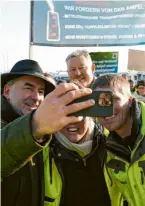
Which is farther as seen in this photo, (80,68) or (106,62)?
(106,62)

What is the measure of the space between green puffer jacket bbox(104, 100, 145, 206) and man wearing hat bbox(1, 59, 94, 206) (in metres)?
0.43

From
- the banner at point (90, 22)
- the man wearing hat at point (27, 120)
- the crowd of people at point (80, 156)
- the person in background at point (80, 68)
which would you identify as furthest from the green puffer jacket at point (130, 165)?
the banner at point (90, 22)

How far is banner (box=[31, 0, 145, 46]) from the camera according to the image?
6.49 meters

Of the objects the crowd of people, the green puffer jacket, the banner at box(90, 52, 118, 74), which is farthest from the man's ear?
the banner at box(90, 52, 118, 74)

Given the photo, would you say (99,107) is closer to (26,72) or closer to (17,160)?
(17,160)

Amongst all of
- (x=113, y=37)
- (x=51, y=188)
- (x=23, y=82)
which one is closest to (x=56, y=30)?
(x=113, y=37)

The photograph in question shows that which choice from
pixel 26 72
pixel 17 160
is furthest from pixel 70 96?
pixel 26 72

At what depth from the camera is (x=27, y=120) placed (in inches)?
48.5

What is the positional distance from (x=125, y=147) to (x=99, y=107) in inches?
35.5

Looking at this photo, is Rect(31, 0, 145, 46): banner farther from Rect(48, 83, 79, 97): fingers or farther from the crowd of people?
Rect(48, 83, 79, 97): fingers

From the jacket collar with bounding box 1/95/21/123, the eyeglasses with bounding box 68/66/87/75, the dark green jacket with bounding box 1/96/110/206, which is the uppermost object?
the eyeglasses with bounding box 68/66/87/75

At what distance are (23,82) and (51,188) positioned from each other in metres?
0.67

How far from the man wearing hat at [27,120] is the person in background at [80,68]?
126 cm

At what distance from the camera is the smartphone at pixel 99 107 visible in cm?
120
